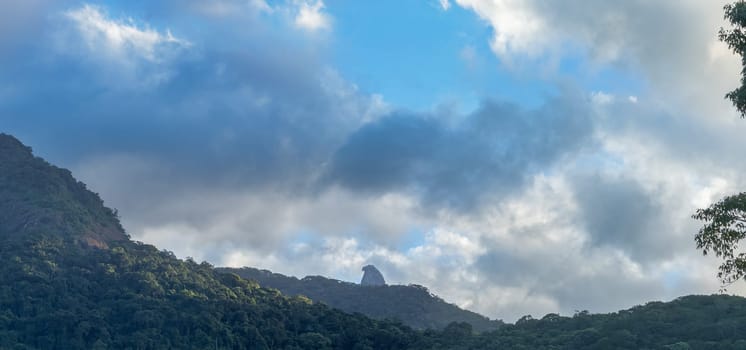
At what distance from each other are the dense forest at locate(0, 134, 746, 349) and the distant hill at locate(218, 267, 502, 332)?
2809cm

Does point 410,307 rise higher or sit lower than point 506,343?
higher

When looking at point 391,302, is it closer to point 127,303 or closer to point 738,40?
point 127,303

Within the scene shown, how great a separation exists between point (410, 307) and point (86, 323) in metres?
57.0

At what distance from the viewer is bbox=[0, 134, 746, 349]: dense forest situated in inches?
2562

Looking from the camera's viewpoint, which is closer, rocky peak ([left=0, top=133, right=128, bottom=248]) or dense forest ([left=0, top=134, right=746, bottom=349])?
dense forest ([left=0, top=134, right=746, bottom=349])

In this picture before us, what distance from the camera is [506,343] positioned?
68.9m

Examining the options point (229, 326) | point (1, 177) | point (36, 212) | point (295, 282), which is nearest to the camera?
point (229, 326)

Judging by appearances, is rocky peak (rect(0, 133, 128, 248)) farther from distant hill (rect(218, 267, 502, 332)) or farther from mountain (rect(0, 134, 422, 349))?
distant hill (rect(218, 267, 502, 332))

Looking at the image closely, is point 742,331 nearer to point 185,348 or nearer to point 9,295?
point 185,348

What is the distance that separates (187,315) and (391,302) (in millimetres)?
49153

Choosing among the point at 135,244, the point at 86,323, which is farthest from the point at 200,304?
the point at 135,244

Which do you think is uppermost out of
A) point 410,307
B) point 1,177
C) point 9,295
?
point 1,177

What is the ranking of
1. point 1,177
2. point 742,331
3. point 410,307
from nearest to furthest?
1. point 742,331
2. point 1,177
3. point 410,307

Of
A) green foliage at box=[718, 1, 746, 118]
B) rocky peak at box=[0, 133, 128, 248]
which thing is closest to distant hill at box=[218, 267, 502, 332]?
rocky peak at box=[0, 133, 128, 248]
